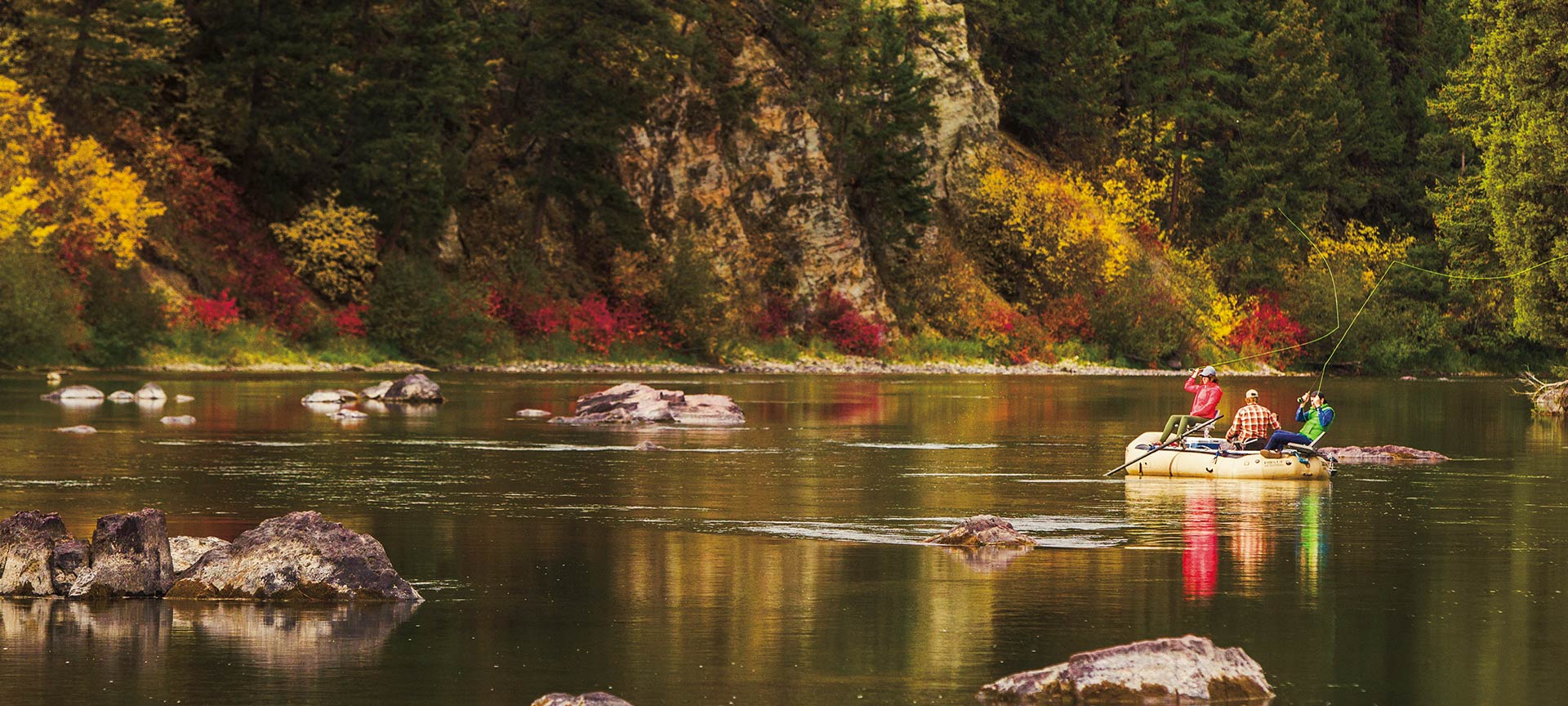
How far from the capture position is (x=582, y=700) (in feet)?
41.2

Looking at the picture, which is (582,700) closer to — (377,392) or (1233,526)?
(1233,526)

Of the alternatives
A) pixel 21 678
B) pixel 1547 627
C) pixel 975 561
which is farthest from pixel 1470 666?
pixel 21 678

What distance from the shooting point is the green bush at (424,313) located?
80125mm

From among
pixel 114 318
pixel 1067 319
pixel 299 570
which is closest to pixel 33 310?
pixel 114 318

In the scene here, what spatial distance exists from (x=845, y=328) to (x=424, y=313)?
25748mm

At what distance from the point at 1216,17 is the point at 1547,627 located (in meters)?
102

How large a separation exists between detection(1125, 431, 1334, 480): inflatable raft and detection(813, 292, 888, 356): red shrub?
6536 centimetres

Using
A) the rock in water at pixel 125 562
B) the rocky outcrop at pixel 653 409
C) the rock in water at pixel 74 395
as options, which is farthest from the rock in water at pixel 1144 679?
the rock in water at pixel 74 395

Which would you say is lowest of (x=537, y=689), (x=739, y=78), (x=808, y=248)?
(x=537, y=689)

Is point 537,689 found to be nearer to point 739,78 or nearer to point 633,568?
point 633,568

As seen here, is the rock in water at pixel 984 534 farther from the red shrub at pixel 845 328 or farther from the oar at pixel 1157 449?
the red shrub at pixel 845 328

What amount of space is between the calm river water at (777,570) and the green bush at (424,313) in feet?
119

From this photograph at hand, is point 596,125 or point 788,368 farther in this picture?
point 788,368

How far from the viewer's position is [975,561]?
21.4 metres
